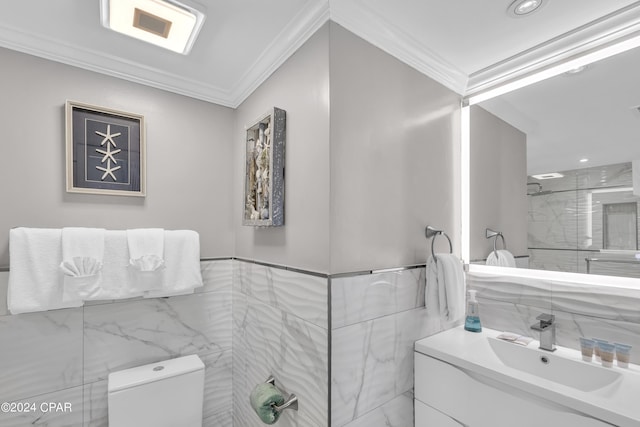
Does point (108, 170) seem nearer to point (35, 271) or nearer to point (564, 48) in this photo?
point (35, 271)

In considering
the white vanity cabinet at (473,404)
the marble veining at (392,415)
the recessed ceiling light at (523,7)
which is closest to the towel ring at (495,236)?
the white vanity cabinet at (473,404)

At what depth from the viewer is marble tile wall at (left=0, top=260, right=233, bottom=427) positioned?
4.46ft

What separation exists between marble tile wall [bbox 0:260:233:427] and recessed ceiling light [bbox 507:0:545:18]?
6.29 feet

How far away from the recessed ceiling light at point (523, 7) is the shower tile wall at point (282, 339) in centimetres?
129

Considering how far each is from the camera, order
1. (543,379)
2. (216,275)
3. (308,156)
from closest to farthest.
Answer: (543,379)
(308,156)
(216,275)

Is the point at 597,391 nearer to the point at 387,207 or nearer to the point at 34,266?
the point at 387,207

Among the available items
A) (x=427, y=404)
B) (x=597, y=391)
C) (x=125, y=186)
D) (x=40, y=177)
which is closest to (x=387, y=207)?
(x=427, y=404)

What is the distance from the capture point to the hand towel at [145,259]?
152cm

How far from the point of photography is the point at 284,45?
1.41 m

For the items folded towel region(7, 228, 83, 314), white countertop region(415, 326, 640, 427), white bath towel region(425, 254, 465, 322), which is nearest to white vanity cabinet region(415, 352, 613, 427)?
white countertop region(415, 326, 640, 427)

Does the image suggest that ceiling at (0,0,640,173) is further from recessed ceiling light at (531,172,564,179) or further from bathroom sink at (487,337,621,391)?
bathroom sink at (487,337,621,391)

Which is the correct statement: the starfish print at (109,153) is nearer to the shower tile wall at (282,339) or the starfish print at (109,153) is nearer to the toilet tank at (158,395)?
the shower tile wall at (282,339)

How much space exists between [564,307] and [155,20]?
7.11 ft

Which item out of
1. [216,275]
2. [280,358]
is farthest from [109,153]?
[280,358]
